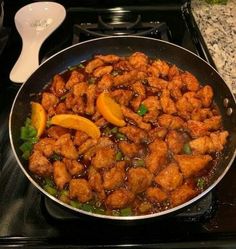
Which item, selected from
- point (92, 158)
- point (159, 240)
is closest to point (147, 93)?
point (92, 158)

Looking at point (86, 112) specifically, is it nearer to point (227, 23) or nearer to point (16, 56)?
point (16, 56)

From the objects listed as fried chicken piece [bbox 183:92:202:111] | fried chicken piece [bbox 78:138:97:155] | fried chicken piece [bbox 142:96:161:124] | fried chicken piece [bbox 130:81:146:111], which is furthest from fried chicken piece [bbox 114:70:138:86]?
fried chicken piece [bbox 78:138:97:155]

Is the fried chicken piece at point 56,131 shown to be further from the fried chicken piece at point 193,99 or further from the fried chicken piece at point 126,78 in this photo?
the fried chicken piece at point 193,99

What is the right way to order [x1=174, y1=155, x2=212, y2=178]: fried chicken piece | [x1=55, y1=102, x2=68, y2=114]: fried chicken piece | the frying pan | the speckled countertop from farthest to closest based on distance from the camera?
the speckled countertop < [x1=55, y1=102, x2=68, y2=114]: fried chicken piece < the frying pan < [x1=174, y1=155, x2=212, y2=178]: fried chicken piece

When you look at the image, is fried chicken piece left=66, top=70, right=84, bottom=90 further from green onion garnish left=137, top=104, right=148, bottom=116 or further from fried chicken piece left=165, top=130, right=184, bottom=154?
fried chicken piece left=165, top=130, right=184, bottom=154

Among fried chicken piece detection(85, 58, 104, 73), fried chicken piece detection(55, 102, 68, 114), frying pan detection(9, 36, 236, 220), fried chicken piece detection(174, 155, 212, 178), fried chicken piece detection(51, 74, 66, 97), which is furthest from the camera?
fried chicken piece detection(85, 58, 104, 73)
